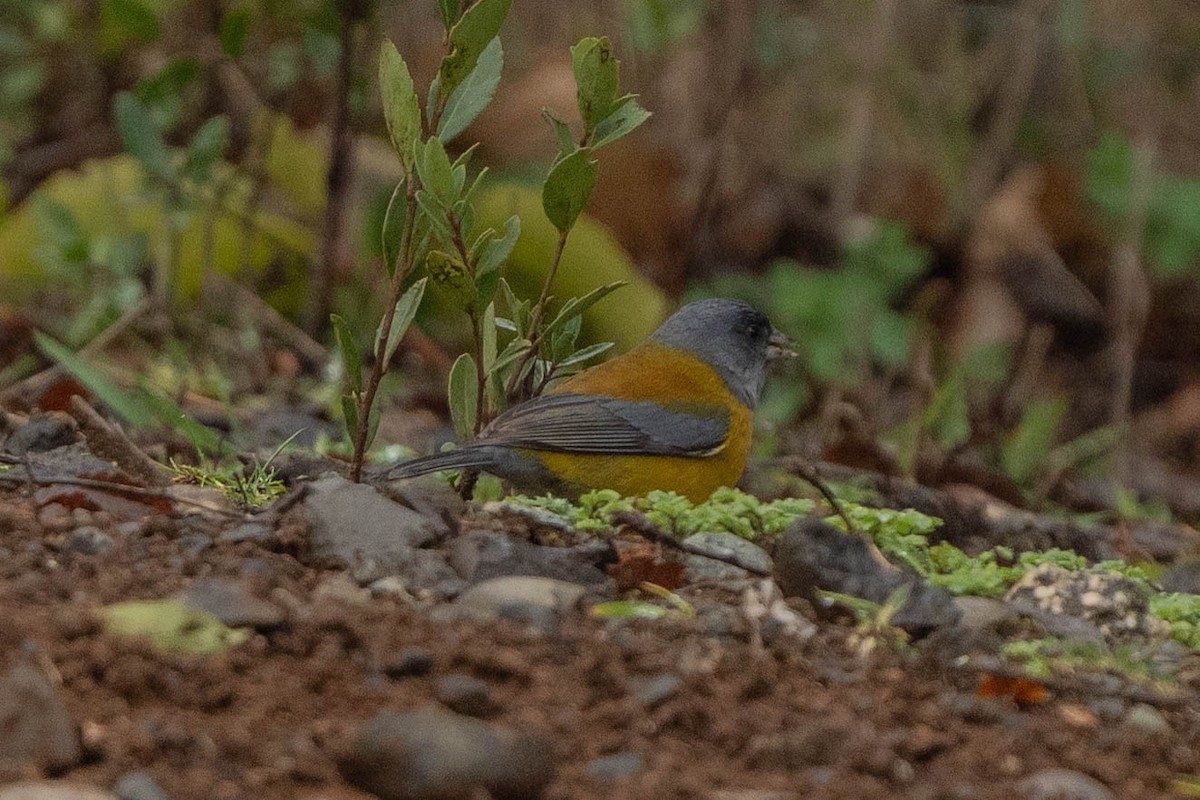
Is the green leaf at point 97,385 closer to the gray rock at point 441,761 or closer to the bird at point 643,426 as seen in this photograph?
the bird at point 643,426

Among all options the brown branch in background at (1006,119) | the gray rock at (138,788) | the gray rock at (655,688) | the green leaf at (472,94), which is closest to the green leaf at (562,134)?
the green leaf at (472,94)

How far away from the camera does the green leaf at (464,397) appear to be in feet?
12.8

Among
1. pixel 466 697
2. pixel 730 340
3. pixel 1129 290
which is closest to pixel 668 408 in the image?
pixel 730 340

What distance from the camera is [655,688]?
2551 millimetres

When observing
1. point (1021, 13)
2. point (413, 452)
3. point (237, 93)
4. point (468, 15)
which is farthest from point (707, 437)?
point (1021, 13)

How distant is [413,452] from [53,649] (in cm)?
247

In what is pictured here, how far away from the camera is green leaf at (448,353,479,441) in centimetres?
390

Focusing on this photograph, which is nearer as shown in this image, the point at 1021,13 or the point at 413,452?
the point at 413,452

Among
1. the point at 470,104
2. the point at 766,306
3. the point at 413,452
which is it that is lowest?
the point at 766,306

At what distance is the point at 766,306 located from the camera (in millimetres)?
8711

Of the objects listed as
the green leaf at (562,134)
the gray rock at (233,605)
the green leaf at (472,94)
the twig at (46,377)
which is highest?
the green leaf at (472,94)

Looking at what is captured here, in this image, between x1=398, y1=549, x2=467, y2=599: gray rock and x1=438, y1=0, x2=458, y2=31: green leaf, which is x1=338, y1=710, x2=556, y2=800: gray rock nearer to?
x1=398, y1=549, x2=467, y2=599: gray rock

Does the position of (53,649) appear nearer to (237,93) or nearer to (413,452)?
(413,452)

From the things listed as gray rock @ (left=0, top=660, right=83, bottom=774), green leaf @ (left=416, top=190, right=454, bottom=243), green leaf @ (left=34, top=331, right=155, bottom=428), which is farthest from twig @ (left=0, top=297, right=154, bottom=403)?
gray rock @ (left=0, top=660, right=83, bottom=774)
